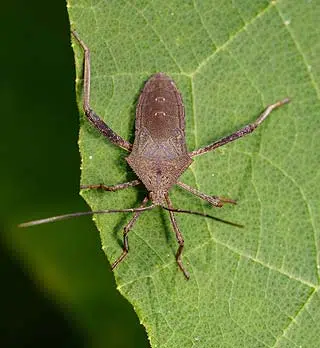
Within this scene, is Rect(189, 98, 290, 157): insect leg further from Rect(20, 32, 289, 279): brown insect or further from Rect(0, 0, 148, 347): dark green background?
Rect(0, 0, 148, 347): dark green background

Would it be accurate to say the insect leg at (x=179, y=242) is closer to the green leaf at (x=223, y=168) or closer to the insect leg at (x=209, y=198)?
the green leaf at (x=223, y=168)

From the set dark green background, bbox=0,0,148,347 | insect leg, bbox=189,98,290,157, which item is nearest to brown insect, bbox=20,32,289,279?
insect leg, bbox=189,98,290,157

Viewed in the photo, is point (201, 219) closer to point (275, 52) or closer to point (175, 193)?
point (175, 193)

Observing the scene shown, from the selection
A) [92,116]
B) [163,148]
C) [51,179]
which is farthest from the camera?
[51,179]

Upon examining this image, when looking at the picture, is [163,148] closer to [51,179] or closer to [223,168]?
[223,168]

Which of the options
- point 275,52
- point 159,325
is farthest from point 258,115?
point 159,325

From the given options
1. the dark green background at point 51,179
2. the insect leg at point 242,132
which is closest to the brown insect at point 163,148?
the insect leg at point 242,132

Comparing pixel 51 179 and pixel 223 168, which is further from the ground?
pixel 51 179

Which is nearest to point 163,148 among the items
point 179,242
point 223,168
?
point 223,168
